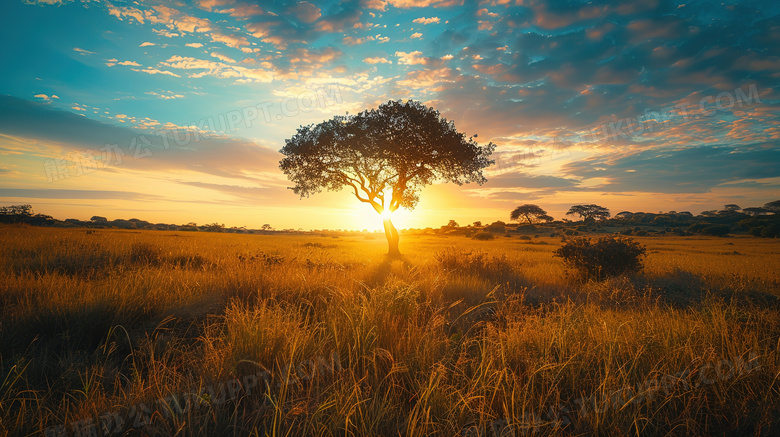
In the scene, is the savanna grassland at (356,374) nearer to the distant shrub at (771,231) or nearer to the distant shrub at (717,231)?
the distant shrub at (771,231)

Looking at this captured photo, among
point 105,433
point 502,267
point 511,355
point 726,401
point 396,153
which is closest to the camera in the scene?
point 105,433

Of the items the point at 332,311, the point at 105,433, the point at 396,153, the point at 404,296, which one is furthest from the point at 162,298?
the point at 396,153

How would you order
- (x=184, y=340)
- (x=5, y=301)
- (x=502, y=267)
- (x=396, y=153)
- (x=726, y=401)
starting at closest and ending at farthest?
(x=726, y=401) < (x=184, y=340) < (x=5, y=301) < (x=502, y=267) < (x=396, y=153)

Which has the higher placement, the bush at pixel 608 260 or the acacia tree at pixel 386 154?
the acacia tree at pixel 386 154

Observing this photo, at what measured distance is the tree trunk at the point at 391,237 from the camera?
22.3m

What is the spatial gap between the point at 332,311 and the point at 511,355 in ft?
9.00

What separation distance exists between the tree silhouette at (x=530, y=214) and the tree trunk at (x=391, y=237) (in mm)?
78880

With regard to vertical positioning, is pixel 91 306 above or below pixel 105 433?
above

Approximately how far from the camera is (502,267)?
1164 centimetres

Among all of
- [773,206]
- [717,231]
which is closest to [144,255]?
[717,231]

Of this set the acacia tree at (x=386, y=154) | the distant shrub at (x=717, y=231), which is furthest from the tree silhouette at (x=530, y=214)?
the acacia tree at (x=386, y=154)

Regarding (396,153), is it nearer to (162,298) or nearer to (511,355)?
(162,298)

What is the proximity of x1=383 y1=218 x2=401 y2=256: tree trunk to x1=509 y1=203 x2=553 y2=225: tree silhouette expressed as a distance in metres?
78.9

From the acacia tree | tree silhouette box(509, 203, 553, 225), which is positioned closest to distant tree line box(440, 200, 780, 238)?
tree silhouette box(509, 203, 553, 225)
